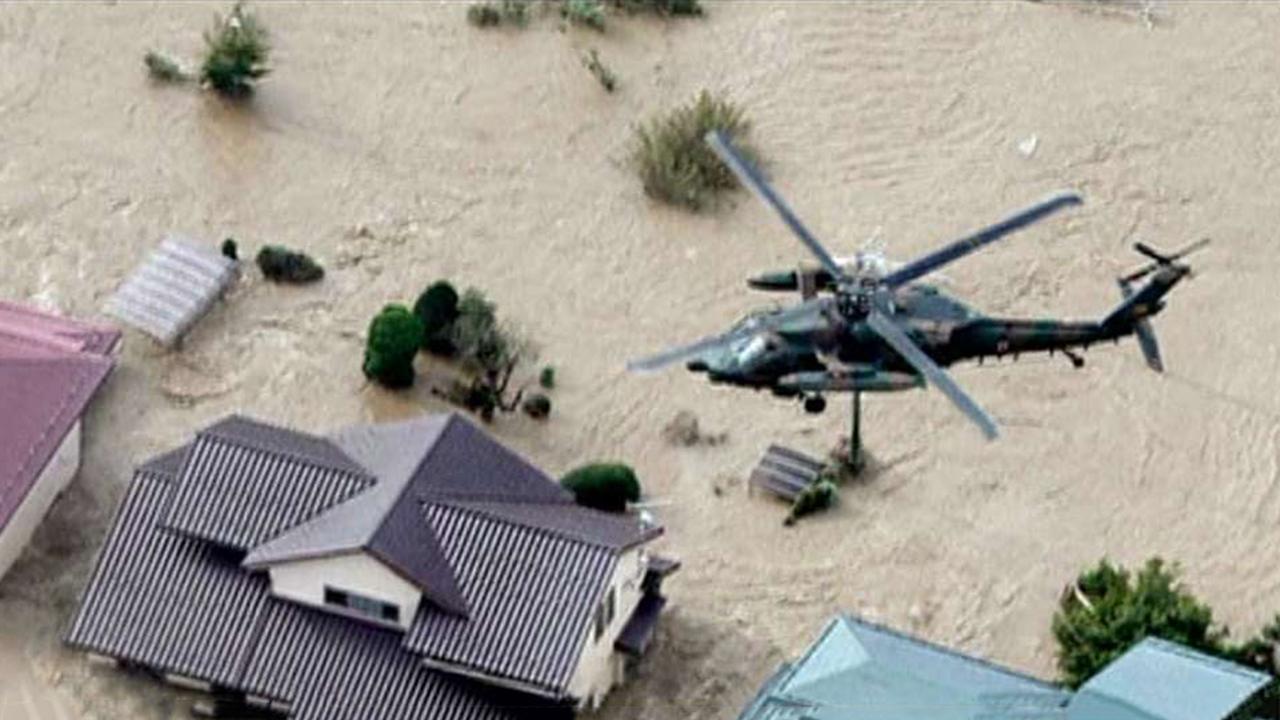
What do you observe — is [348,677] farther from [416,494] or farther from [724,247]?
[724,247]

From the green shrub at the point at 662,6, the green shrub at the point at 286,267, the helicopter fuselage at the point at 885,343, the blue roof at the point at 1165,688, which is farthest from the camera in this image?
the green shrub at the point at 662,6

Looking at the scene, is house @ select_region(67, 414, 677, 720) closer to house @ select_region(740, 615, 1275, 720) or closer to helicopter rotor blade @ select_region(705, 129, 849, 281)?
house @ select_region(740, 615, 1275, 720)

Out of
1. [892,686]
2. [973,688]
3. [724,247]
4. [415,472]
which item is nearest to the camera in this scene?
[892,686]

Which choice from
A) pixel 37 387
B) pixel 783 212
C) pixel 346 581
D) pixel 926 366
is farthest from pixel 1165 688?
pixel 37 387

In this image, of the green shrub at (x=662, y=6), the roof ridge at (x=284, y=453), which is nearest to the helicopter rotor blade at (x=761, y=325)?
the roof ridge at (x=284, y=453)

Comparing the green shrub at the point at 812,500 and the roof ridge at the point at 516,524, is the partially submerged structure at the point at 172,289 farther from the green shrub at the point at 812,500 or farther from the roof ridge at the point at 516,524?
the green shrub at the point at 812,500

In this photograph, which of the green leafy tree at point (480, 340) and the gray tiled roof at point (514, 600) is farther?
the green leafy tree at point (480, 340)

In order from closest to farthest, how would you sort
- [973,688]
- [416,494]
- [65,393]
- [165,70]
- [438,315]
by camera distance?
[973,688] → [416,494] → [65,393] → [438,315] → [165,70]
